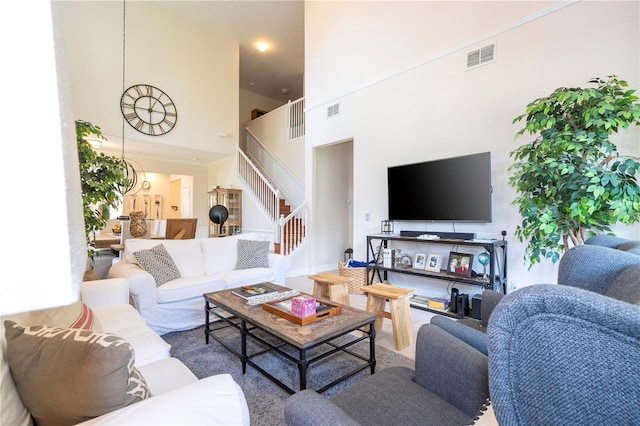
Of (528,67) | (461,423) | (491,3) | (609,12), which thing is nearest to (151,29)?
(491,3)

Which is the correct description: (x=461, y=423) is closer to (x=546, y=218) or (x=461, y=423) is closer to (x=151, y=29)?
(x=546, y=218)

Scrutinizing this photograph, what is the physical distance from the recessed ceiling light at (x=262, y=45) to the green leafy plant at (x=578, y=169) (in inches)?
265

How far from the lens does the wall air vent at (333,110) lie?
5129 mm

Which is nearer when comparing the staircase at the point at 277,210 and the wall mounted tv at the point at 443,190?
the wall mounted tv at the point at 443,190

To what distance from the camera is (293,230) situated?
5.88 m

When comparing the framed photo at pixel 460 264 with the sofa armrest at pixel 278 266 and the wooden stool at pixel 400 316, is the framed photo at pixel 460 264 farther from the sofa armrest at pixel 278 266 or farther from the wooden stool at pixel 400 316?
the sofa armrest at pixel 278 266

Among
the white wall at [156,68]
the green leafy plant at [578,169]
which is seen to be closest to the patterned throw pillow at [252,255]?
the green leafy plant at [578,169]

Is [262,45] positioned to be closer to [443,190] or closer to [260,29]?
[260,29]

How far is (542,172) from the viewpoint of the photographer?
2314 mm

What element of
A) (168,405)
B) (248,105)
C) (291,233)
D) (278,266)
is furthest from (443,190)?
(248,105)

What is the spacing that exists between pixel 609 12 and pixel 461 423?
3.68 meters

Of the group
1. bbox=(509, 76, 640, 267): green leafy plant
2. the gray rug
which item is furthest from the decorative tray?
bbox=(509, 76, 640, 267): green leafy plant

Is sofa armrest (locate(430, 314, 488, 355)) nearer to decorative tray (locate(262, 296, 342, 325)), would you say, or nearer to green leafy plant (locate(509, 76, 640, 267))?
decorative tray (locate(262, 296, 342, 325))

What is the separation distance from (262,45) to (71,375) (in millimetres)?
8080
